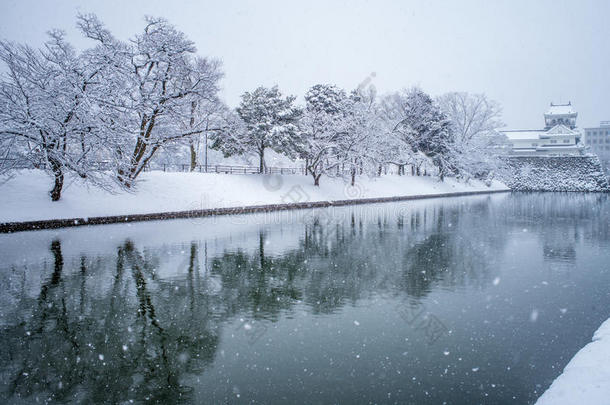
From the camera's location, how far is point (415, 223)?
21500 millimetres

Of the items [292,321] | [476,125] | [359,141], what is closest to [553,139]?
[476,125]

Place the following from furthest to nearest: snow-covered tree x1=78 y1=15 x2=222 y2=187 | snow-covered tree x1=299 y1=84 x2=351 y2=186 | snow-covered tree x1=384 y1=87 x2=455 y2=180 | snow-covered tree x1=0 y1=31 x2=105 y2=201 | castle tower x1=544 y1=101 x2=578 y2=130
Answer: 1. castle tower x1=544 y1=101 x2=578 y2=130
2. snow-covered tree x1=384 y1=87 x2=455 y2=180
3. snow-covered tree x1=299 y1=84 x2=351 y2=186
4. snow-covered tree x1=78 y1=15 x2=222 y2=187
5. snow-covered tree x1=0 y1=31 x2=105 y2=201

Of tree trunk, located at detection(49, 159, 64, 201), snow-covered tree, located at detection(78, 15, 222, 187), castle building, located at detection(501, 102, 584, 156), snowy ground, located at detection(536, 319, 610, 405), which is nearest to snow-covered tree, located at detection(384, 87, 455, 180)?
snow-covered tree, located at detection(78, 15, 222, 187)

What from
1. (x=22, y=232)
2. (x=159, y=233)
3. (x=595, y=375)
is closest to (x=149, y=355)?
(x=595, y=375)

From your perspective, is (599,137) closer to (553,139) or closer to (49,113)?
(553,139)

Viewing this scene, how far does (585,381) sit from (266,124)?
33.5m

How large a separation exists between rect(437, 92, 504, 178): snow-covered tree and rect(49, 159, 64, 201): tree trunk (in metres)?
52.4

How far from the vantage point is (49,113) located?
20.5 m

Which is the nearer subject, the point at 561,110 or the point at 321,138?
the point at 321,138

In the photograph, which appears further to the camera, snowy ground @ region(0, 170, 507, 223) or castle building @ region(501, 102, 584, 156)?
castle building @ region(501, 102, 584, 156)

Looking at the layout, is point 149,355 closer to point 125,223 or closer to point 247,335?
point 247,335

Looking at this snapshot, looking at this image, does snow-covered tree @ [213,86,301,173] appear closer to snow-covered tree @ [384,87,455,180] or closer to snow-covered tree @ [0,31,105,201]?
snow-covered tree @ [0,31,105,201]

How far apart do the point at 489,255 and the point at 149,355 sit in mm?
10601

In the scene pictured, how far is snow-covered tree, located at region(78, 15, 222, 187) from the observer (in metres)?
22.9
